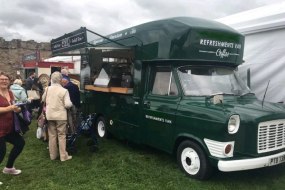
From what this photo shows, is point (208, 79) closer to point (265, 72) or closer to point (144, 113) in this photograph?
point (144, 113)

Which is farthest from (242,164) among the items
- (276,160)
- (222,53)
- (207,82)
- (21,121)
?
(21,121)

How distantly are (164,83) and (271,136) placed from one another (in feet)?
6.97

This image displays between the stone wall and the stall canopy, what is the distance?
2194cm

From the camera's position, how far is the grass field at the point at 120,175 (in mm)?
5188

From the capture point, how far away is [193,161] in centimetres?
535

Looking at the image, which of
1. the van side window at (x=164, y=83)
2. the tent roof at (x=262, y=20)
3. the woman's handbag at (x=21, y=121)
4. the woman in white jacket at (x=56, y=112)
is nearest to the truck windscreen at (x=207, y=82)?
the van side window at (x=164, y=83)

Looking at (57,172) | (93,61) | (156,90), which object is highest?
(93,61)

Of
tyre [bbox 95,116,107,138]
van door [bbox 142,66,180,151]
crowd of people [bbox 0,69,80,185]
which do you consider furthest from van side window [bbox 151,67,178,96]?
tyre [bbox 95,116,107,138]

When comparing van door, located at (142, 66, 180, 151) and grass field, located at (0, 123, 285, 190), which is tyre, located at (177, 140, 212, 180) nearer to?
grass field, located at (0, 123, 285, 190)

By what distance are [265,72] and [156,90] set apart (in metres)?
2.94

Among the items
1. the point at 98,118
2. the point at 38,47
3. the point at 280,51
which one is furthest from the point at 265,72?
the point at 38,47

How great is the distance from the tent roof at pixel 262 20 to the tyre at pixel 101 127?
424 centimetres

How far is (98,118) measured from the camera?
28.7 feet

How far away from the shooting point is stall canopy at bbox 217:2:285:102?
7.29m
